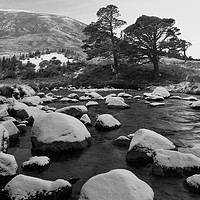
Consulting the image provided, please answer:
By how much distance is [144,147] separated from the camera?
7.54m

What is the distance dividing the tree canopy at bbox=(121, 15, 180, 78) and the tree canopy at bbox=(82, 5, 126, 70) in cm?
241

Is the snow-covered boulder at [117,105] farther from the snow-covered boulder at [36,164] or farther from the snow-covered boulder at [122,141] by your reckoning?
the snow-covered boulder at [36,164]

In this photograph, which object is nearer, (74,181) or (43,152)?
(74,181)

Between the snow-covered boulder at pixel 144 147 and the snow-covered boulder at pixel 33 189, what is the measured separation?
2634 millimetres

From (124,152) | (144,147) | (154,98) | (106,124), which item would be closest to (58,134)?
(124,152)

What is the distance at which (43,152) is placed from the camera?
851cm

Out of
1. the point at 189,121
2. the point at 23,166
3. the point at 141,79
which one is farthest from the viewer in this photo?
the point at 141,79

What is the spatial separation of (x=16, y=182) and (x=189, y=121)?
9805mm

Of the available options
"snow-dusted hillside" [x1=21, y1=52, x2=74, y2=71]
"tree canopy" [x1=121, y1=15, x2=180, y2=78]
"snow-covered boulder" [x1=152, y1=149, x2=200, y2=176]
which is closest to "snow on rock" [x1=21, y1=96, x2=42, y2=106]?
"snow-covered boulder" [x1=152, y1=149, x2=200, y2=176]

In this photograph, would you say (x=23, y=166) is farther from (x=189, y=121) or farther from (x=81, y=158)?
(x=189, y=121)

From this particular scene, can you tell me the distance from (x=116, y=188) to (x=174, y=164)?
2.21m

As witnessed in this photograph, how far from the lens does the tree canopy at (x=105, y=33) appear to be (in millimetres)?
33219

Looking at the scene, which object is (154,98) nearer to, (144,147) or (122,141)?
(122,141)

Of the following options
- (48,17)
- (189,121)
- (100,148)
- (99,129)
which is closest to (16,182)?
(100,148)
